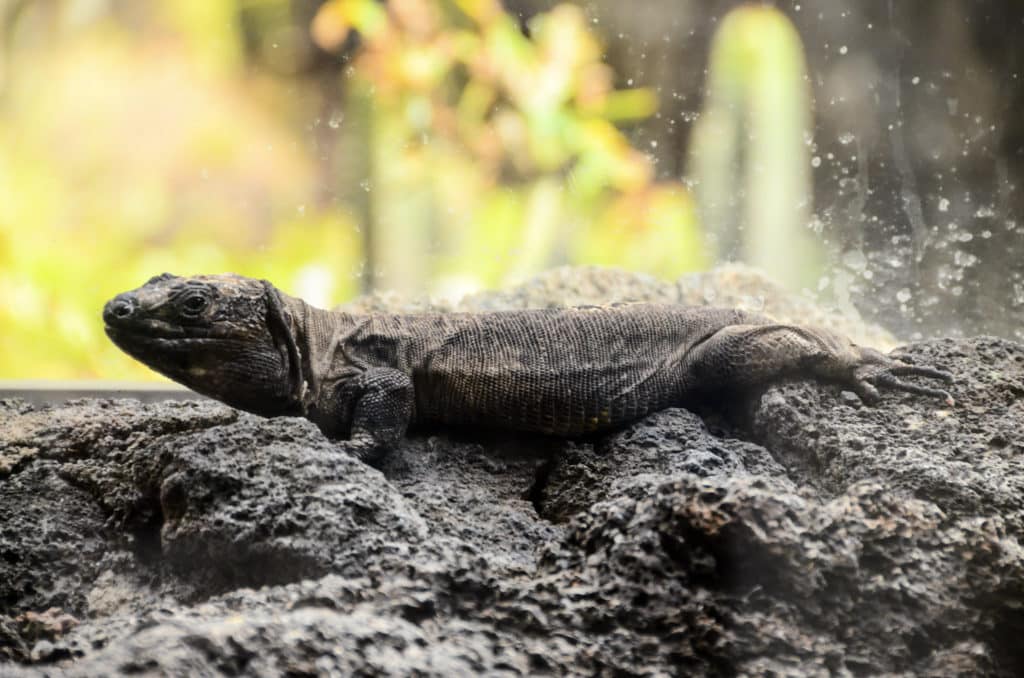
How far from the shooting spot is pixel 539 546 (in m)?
2.00

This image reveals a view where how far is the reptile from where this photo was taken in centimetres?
234

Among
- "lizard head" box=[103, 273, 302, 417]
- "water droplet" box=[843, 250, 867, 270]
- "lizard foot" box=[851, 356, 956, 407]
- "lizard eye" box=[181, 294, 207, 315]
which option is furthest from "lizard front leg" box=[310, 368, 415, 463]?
"water droplet" box=[843, 250, 867, 270]

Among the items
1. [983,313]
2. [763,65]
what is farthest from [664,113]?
[983,313]

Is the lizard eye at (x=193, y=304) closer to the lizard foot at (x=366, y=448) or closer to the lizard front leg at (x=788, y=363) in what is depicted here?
the lizard foot at (x=366, y=448)

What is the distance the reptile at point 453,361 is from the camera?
7.66 ft

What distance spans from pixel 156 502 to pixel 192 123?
185cm

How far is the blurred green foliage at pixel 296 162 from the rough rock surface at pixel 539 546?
3.77 ft

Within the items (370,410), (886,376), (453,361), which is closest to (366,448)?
(370,410)

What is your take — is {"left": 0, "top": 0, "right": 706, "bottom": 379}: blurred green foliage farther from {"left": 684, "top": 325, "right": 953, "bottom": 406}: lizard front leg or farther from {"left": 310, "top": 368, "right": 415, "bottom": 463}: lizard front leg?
{"left": 310, "top": 368, "right": 415, "bottom": 463}: lizard front leg

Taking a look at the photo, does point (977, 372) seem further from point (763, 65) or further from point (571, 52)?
point (571, 52)

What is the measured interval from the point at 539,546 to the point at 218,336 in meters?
0.94

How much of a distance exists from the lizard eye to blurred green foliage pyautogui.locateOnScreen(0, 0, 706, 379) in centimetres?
122

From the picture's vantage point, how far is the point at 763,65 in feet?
11.1

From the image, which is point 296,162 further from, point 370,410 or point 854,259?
point 854,259
